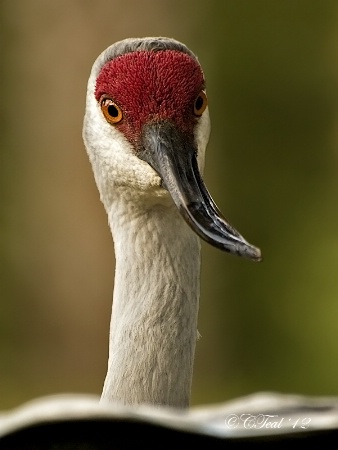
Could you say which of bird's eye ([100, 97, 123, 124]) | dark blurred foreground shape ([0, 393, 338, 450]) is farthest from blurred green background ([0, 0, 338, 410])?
dark blurred foreground shape ([0, 393, 338, 450])

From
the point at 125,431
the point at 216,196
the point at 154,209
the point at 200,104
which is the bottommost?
the point at 125,431

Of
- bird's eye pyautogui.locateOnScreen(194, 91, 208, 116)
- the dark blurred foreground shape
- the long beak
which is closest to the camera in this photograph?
the dark blurred foreground shape

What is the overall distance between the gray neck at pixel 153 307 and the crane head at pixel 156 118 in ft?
0.18

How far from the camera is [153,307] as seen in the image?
1128 mm

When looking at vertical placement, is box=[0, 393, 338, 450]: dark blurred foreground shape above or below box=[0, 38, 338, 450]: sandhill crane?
below

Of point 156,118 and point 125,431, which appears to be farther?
point 156,118

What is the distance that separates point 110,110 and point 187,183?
0.14m

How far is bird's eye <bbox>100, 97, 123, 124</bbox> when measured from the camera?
112 centimetres

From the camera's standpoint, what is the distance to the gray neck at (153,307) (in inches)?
43.3

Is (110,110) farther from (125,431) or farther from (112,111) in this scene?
(125,431)

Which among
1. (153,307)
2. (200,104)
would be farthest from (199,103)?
(153,307)

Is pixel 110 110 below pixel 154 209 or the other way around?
the other way around

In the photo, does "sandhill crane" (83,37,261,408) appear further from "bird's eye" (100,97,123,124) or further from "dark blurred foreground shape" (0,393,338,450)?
"dark blurred foreground shape" (0,393,338,450)

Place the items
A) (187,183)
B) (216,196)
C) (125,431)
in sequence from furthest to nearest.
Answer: (216,196)
(187,183)
(125,431)
